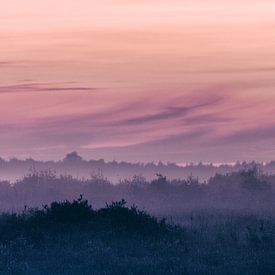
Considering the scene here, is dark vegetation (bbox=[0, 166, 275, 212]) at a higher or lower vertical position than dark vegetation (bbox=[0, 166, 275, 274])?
higher

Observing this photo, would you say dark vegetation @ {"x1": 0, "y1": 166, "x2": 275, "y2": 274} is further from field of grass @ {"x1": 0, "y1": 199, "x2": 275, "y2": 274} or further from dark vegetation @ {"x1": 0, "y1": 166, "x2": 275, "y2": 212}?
dark vegetation @ {"x1": 0, "y1": 166, "x2": 275, "y2": 212}

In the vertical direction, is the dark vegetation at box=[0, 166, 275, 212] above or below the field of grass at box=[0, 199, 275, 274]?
above

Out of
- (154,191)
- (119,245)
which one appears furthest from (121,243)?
(154,191)

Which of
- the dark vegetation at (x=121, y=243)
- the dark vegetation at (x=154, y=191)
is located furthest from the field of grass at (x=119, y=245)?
the dark vegetation at (x=154, y=191)

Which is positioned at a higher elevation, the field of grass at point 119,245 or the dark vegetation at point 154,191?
the dark vegetation at point 154,191

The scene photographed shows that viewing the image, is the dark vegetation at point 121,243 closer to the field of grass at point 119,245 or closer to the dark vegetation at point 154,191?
the field of grass at point 119,245

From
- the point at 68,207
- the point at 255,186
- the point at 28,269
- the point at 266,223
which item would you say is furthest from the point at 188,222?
the point at 255,186

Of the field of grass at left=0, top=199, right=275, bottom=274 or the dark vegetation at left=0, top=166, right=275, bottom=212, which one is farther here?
the dark vegetation at left=0, top=166, right=275, bottom=212

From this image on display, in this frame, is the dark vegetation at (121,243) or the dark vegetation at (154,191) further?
the dark vegetation at (154,191)

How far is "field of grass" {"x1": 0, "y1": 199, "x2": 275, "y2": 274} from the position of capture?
2489 centimetres

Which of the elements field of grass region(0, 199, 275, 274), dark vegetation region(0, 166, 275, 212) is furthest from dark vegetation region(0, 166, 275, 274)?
dark vegetation region(0, 166, 275, 212)

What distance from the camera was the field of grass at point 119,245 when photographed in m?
24.9

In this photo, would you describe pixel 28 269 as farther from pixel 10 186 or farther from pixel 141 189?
pixel 10 186

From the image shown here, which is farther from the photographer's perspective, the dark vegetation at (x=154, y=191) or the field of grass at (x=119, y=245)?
the dark vegetation at (x=154, y=191)
